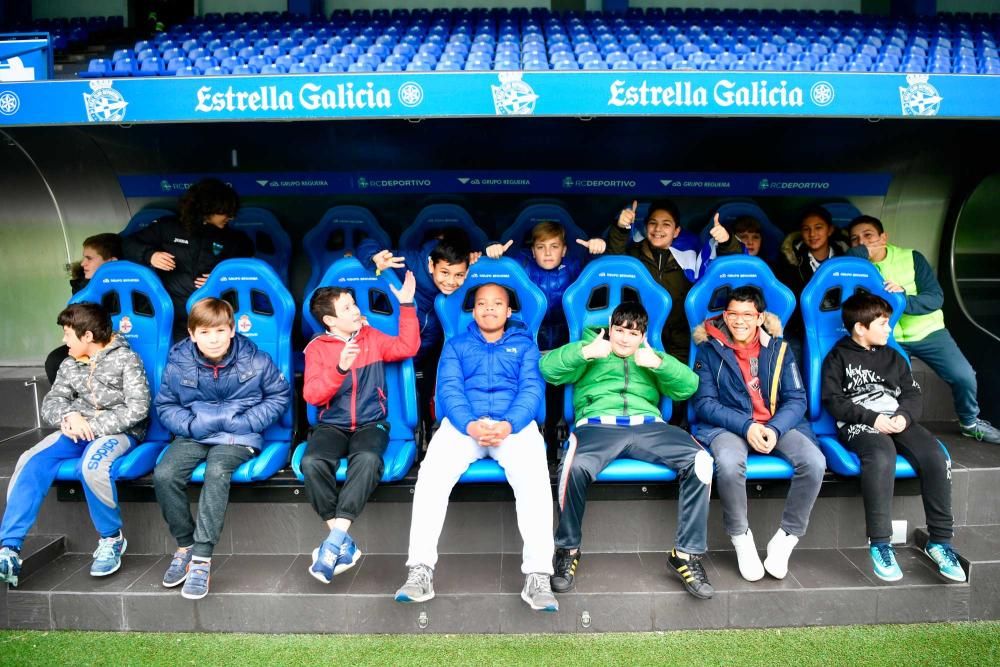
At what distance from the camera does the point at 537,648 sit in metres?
2.75

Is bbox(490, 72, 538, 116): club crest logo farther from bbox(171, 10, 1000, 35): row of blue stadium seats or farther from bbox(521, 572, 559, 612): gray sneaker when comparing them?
bbox(171, 10, 1000, 35): row of blue stadium seats

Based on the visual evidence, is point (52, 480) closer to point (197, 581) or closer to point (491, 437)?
point (197, 581)

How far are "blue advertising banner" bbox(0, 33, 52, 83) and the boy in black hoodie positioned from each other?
14.2ft

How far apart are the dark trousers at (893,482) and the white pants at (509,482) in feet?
4.41

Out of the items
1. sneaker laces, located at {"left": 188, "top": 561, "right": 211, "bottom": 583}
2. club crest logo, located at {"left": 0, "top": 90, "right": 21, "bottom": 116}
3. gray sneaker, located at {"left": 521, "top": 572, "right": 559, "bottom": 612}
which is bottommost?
sneaker laces, located at {"left": 188, "top": 561, "right": 211, "bottom": 583}

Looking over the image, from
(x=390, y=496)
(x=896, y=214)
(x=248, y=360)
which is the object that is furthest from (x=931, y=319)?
(x=248, y=360)

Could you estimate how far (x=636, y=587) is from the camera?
9.62 feet

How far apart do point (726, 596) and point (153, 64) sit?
5.25m

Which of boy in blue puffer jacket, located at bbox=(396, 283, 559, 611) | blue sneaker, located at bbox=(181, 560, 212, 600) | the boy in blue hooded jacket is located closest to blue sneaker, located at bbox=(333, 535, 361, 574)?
boy in blue puffer jacket, located at bbox=(396, 283, 559, 611)

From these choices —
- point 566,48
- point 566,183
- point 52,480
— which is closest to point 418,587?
point 52,480

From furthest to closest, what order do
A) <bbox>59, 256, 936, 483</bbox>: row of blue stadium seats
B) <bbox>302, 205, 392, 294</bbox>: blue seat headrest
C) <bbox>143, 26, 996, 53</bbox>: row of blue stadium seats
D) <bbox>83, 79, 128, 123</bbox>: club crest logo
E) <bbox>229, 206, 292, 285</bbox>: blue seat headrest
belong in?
<bbox>143, 26, 996, 53</bbox>: row of blue stadium seats
<bbox>229, 206, 292, 285</bbox>: blue seat headrest
<bbox>302, 205, 392, 294</bbox>: blue seat headrest
<bbox>83, 79, 128, 123</bbox>: club crest logo
<bbox>59, 256, 936, 483</bbox>: row of blue stadium seats

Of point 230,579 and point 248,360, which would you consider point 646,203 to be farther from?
point 230,579

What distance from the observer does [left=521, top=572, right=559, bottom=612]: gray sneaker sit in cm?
271

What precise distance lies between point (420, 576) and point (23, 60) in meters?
3.49
